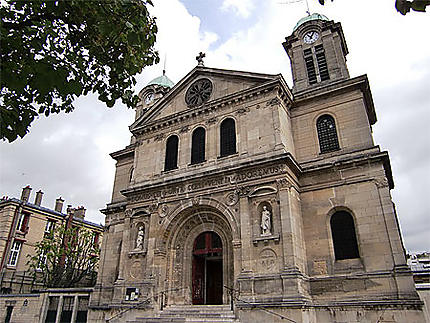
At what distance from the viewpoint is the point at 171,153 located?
2073 cm

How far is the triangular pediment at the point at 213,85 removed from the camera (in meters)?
19.2

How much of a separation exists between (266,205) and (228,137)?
483cm

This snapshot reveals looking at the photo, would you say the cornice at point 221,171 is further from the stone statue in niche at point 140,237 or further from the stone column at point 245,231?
the stone statue in niche at point 140,237

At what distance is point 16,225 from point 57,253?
583 centimetres

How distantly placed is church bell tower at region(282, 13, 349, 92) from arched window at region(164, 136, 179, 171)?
318 inches

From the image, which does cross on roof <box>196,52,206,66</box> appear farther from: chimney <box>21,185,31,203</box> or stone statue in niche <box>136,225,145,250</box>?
chimney <box>21,185,31,203</box>

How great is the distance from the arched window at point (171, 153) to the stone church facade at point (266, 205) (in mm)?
112

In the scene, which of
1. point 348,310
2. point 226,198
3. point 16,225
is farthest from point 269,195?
point 16,225

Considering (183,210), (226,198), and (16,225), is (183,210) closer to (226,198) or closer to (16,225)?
(226,198)

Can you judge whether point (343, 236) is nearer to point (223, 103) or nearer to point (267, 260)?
point (267, 260)

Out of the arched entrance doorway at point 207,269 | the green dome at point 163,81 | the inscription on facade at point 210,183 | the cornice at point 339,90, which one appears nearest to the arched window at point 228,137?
the inscription on facade at point 210,183

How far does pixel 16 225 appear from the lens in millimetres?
31766

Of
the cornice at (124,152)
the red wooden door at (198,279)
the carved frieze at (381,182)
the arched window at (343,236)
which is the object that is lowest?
the red wooden door at (198,279)

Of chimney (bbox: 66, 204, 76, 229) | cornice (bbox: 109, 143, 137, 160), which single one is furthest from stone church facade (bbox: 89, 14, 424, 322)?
chimney (bbox: 66, 204, 76, 229)
